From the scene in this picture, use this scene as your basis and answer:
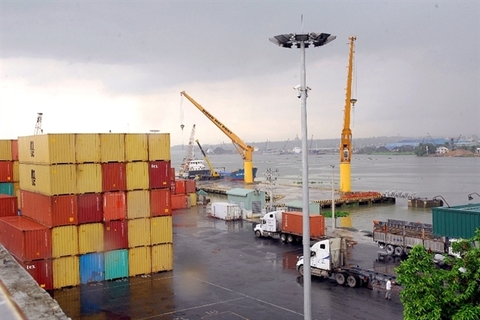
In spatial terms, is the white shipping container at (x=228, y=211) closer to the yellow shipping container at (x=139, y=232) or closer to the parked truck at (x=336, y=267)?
the yellow shipping container at (x=139, y=232)

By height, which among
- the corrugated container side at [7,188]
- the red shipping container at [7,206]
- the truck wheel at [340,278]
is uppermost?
the corrugated container side at [7,188]

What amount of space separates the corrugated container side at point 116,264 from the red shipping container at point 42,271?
3312 millimetres

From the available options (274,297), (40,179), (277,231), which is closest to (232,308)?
(274,297)

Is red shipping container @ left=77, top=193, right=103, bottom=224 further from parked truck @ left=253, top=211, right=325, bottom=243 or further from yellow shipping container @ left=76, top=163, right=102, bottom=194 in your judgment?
parked truck @ left=253, top=211, right=325, bottom=243

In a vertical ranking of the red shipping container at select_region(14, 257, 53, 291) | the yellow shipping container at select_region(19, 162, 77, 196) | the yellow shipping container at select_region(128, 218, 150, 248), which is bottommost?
the red shipping container at select_region(14, 257, 53, 291)

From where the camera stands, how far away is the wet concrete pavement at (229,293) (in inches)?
865

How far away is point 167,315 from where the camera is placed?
71.5ft

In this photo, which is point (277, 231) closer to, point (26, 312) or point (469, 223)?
point (469, 223)

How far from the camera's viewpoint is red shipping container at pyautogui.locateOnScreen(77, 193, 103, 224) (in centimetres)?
2755

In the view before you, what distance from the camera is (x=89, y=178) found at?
27.9m

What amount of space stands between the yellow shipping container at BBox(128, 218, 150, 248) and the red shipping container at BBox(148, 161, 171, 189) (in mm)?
2442

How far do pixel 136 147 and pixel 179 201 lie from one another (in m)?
35.0

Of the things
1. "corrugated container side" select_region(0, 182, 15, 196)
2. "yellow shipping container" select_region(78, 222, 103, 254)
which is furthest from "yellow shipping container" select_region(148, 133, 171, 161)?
"corrugated container side" select_region(0, 182, 15, 196)

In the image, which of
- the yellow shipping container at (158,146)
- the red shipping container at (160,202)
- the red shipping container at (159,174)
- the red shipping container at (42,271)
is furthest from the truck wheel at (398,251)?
the red shipping container at (42,271)
